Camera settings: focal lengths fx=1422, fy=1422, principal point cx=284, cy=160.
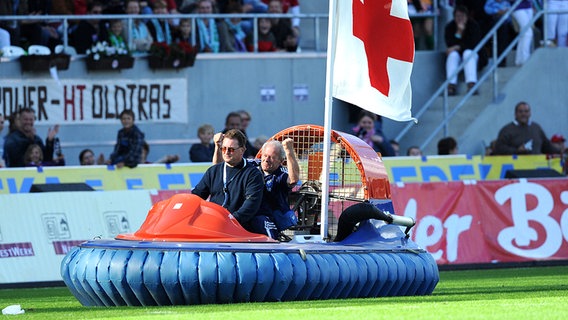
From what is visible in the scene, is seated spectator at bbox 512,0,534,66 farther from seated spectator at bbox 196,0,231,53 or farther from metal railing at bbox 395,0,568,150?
seated spectator at bbox 196,0,231,53

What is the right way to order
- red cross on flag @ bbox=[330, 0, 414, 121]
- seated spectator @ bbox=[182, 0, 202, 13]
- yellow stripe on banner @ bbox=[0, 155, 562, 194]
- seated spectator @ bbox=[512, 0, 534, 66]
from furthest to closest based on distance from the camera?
1. seated spectator @ bbox=[512, 0, 534, 66]
2. seated spectator @ bbox=[182, 0, 202, 13]
3. yellow stripe on banner @ bbox=[0, 155, 562, 194]
4. red cross on flag @ bbox=[330, 0, 414, 121]

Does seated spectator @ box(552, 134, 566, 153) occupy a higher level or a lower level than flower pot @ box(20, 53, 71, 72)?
lower

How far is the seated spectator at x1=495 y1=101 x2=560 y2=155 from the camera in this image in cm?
2172

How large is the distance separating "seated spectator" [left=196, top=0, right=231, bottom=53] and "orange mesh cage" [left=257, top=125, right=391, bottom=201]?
7865 mm

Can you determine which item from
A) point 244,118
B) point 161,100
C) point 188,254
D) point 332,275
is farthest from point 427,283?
point 161,100

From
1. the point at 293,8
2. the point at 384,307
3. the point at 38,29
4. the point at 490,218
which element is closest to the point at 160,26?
the point at 38,29

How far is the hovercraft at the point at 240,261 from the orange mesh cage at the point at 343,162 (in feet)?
0.08

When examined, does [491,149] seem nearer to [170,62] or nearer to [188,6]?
Result: [170,62]

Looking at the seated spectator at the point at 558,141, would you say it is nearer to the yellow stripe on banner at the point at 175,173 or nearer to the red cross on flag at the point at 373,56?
the yellow stripe on banner at the point at 175,173

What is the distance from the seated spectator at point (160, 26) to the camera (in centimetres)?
2195

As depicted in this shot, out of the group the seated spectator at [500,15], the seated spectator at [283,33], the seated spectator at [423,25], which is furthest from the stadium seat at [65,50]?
the seated spectator at [500,15]

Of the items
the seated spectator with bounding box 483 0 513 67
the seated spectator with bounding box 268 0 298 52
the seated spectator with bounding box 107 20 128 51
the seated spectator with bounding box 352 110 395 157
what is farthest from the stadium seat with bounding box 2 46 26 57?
the seated spectator with bounding box 483 0 513 67

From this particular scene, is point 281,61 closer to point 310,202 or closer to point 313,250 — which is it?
point 310,202

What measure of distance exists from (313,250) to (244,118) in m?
7.65
